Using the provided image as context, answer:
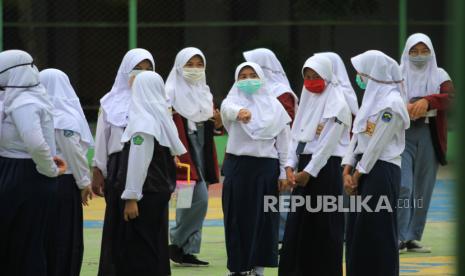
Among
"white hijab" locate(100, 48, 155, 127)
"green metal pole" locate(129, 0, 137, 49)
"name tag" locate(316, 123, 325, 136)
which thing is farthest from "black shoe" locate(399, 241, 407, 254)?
"green metal pole" locate(129, 0, 137, 49)

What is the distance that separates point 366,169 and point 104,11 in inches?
409

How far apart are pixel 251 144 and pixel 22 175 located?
2.27 m

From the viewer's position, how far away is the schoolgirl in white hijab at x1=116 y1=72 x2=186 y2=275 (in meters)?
6.20

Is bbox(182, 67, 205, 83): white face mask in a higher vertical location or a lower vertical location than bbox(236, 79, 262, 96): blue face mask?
higher

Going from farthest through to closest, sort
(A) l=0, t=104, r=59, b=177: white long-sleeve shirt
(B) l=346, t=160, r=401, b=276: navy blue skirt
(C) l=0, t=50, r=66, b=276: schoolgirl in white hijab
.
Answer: (B) l=346, t=160, r=401, b=276: navy blue skirt → (C) l=0, t=50, r=66, b=276: schoolgirl in white hijab → (A) l=0, t=104, r=59, b=177: white long-sleeve shirt

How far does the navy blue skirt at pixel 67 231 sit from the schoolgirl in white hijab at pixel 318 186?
1.55m

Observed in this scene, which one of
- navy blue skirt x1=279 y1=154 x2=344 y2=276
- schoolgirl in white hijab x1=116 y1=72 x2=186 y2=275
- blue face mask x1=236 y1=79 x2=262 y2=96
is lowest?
navy blue skirt x1=279 y1=154 x2=344 y2=276

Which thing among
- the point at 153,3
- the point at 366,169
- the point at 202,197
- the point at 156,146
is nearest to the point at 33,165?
the point at 156,146

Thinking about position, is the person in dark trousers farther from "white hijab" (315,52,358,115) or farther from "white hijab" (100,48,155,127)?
"white hijab" (100,48,155,127)

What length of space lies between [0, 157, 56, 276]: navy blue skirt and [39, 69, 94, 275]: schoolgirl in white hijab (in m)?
0.42

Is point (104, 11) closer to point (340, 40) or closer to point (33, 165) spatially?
point (340, 40)

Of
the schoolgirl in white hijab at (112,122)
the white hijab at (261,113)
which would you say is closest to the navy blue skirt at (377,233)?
the white hijab at (261,113)

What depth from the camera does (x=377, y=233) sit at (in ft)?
21.5

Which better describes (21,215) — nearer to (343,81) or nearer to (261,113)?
(261,113)
